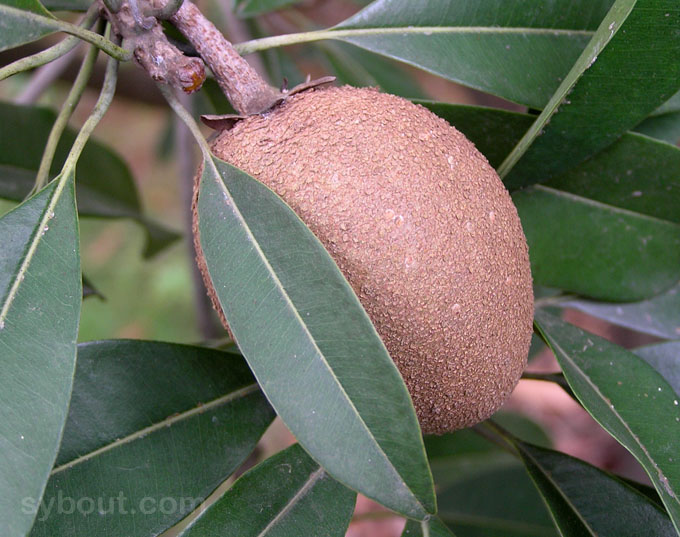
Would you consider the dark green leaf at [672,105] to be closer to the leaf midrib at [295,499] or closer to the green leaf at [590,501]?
the green leaf at [590,501]

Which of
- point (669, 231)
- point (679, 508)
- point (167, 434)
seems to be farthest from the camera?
point (669, 231)

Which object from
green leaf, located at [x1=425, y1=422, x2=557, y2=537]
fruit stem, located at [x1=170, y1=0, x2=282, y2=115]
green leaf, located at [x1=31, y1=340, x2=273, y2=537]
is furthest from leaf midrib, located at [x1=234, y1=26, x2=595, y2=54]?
green leaf, located at [x1=425, y1=422, x2=557, y2=537]

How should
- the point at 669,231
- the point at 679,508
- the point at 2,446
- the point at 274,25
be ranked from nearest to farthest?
the point at 2,446
the point at 679,508
the point at 669,231
the point at 274,25

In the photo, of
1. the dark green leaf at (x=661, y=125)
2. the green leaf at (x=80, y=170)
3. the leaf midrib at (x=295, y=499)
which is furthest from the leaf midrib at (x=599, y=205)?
the green leaf at (x=80, y=170)

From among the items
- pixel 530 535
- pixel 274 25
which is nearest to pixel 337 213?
pixel 530 535

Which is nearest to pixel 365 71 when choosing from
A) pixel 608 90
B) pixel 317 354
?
pixel 608 90

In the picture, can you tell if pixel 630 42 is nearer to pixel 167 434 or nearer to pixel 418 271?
pixel 418 271

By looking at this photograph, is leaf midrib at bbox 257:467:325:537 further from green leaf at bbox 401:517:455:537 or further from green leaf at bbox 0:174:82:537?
green leaf at bbox 0:174:82:537

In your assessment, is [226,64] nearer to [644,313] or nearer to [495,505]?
[644,313]
